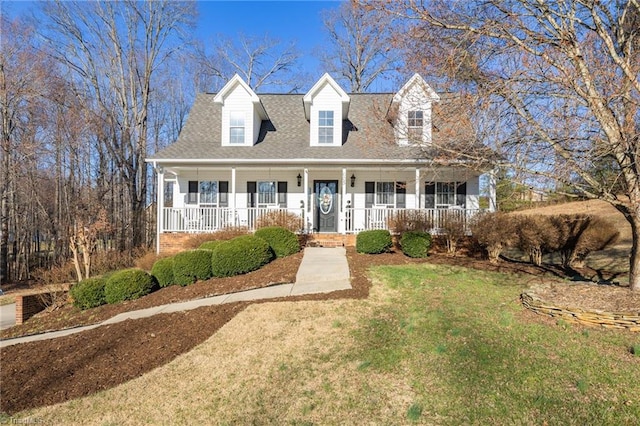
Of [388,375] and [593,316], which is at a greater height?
[593,316]

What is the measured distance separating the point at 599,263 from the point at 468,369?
29.5 ft

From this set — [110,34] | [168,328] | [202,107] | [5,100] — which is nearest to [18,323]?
[168,328]

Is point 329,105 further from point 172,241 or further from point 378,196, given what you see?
point 172,241

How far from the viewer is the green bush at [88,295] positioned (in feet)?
27.8

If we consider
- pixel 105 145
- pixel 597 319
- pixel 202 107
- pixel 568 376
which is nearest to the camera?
pixel 568 376

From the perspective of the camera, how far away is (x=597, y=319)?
17.1 feet

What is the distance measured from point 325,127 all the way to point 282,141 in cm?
190

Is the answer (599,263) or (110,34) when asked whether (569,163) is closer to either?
(599,263)

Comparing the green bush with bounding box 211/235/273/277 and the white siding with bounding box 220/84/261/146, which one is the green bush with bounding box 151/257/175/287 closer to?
the green bush with bounding box 211/235/273/277

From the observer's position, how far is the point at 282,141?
580 inches

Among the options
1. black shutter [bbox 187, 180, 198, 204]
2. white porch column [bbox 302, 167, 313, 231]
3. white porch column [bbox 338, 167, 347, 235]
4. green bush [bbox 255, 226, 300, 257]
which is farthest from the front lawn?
black shutter [bbox 187, 180, 198, 204]

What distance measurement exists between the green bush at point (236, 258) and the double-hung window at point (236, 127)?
20.8ft

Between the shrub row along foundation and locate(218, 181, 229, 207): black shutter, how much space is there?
11814 mm

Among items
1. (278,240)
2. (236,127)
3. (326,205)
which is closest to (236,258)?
(278,240)
